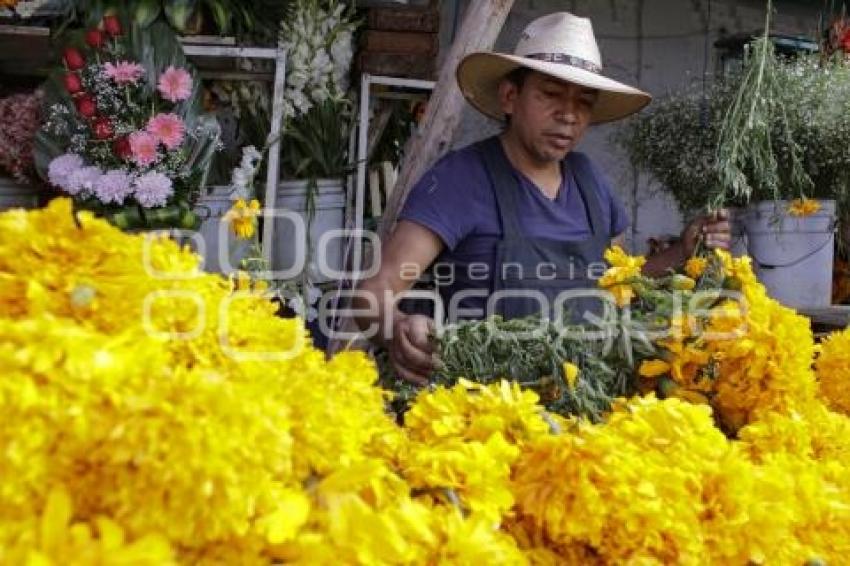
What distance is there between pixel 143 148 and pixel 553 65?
1.48 meters

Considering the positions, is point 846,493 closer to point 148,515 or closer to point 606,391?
point 606,391

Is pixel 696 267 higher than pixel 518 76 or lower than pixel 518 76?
lower

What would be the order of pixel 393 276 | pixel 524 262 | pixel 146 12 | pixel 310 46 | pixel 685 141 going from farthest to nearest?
pixel 310 46 < pixel 146 12 < pixel 685 141 < pixel 524 262 < pixel 393 276

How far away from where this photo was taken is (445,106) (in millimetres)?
2764

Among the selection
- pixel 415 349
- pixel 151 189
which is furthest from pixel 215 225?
pixel 415 349

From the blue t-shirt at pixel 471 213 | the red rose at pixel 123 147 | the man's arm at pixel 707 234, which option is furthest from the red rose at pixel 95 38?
the man's arm at pixel 707 234

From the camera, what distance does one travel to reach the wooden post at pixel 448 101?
2.72 m

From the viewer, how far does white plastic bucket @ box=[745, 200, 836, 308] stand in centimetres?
304

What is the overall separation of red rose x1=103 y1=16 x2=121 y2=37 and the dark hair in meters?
1.48

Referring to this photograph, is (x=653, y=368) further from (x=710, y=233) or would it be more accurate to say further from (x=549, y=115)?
(x=549, y=115)

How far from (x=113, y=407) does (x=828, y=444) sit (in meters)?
1.08

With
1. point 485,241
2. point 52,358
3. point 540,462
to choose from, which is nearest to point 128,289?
point 52,358

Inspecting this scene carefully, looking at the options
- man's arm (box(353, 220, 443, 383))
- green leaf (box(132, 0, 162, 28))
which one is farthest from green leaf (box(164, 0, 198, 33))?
man's arm (box(353, 220, 443, 383))

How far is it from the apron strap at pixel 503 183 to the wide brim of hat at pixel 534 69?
195 mm
